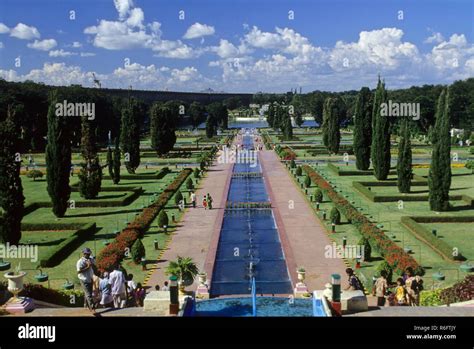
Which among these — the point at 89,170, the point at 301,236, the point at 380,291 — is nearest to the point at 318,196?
the point at 301,236

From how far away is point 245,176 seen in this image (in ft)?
163

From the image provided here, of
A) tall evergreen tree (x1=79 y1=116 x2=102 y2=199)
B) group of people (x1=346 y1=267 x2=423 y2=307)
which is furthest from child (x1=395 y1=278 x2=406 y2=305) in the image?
tall evergreen tree (x1=79 y1=116 x2=102 y2=199)

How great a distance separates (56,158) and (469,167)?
115 feet

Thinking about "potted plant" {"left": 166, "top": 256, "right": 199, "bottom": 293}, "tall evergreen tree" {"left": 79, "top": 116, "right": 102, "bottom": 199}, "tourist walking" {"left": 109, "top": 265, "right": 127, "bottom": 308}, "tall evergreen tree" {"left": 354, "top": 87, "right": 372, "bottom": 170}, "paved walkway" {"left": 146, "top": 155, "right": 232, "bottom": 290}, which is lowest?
"paved walkway" {"left": 146, "top": 155, "right": 232, "bottom": 290}

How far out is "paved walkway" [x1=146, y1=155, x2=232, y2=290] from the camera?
22.2 m

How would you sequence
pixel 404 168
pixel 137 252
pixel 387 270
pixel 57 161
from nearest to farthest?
pixel 387 270 < pixel 137 252 < pixel 57 161 < pixel 404 168

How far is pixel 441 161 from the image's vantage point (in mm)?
31453

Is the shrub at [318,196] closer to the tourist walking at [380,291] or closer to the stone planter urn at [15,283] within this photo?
the tourist walking at [380,291]

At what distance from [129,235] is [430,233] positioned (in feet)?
45.4

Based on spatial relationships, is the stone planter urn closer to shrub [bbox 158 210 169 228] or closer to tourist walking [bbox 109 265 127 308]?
tourist walking [bbox 109 265 127 308]

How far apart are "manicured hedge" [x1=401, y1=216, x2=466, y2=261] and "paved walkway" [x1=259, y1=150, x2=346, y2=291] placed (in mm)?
4321

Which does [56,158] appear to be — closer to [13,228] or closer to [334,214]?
→ [13,228]

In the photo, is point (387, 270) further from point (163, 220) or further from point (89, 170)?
point (89, 170)

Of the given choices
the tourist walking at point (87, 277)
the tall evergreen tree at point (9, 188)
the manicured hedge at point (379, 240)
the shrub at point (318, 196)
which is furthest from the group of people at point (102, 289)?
the shrub at point (318, 196)
